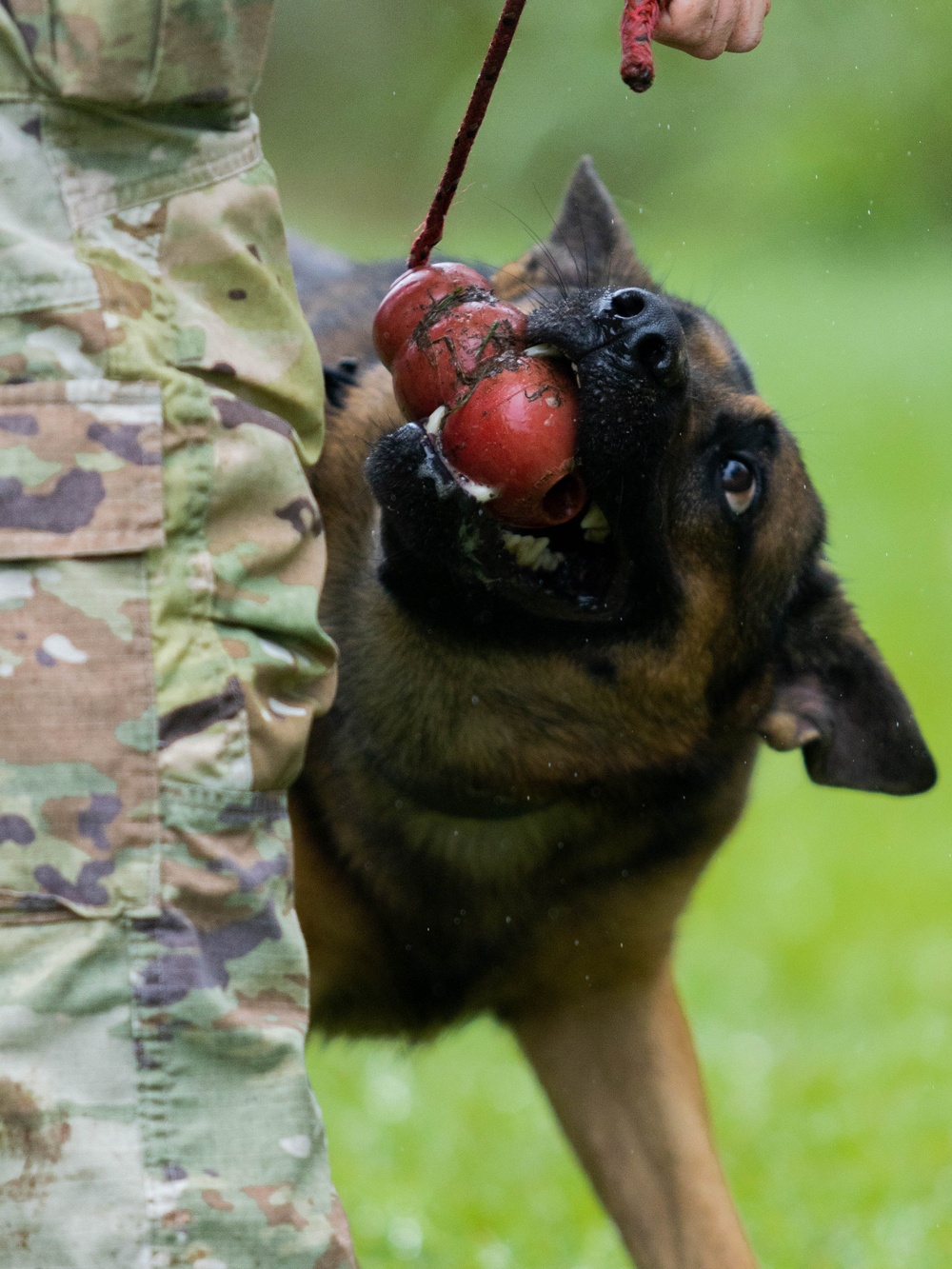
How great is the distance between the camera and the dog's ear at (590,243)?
11.2 feet

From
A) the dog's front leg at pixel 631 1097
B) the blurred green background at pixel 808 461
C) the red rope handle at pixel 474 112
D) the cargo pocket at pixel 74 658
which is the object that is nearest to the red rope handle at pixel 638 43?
the red rope handle at pixel 474 112

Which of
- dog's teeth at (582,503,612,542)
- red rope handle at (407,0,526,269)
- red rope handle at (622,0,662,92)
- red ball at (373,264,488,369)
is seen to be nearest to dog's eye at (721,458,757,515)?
dog's teeth at (582,503,612,542)

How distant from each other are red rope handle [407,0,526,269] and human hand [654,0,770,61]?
0.61 ft

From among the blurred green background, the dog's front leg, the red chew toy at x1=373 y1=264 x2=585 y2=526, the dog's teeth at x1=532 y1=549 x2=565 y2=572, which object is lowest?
the blurred green background

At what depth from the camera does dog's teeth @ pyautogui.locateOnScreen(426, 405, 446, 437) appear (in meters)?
2.43

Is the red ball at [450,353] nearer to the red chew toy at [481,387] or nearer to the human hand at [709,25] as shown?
the red chew toy at [481,387]

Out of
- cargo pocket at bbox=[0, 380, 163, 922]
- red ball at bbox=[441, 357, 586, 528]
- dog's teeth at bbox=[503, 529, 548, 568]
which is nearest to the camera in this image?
cargo pocket at bbox=[0, 380, 163, 922]

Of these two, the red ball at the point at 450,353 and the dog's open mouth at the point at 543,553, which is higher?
the red ball at the point at 450,353

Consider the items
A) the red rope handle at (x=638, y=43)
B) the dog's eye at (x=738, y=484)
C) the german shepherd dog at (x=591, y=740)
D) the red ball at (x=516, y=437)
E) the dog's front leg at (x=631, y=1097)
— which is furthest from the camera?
the dog's front leg at (x=631, y=1097)

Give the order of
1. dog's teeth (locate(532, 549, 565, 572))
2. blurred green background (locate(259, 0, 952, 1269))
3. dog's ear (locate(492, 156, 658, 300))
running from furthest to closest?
blurred green background (locate(259, 0, 952, 1269))
dog's ear (locate(492, 156, 658, 300))
dog's teeth (locate(532, 549, 565, 572))

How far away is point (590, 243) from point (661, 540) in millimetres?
986

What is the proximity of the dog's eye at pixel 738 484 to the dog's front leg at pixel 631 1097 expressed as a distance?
0.96 metres

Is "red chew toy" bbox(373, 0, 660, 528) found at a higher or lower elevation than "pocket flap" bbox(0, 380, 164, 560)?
lower

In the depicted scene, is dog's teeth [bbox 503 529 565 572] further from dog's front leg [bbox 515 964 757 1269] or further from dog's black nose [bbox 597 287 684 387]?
dog's front leg [bbox 515 964 757 1269]
